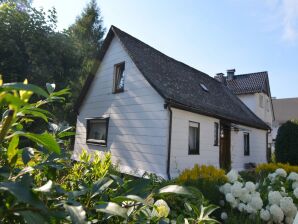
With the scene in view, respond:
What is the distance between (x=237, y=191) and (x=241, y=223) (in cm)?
34

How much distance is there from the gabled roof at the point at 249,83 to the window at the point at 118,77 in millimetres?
16427

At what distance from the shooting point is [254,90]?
2564 cm

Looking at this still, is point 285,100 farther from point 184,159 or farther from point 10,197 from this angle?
point 10,197

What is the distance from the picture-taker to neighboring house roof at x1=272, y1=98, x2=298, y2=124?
153ft

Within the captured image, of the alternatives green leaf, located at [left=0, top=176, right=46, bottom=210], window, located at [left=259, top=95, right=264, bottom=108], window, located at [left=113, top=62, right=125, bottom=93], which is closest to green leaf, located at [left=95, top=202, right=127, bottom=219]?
green leaf, located at [left=0, top=176, right=46, bottom=210]

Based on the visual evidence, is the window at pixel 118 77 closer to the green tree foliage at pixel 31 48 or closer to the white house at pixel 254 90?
the green tree foliage at pixel 31 48

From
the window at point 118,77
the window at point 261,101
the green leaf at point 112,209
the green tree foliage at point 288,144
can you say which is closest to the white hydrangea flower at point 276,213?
the green leaf at point 112,209

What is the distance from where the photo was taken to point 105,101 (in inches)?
533

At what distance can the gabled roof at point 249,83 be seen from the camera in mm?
25969

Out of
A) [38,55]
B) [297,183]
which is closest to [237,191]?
[297,183]

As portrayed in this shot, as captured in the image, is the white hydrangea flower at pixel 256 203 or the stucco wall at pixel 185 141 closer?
the white hydrangea flower at pixel 256 203

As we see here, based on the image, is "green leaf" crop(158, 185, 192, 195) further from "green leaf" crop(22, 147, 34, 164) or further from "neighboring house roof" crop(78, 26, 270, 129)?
"neighboring house roof" crop(78, 26, 270, 129)

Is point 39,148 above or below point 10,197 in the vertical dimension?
above

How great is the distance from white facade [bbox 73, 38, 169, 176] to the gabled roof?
16.6m
